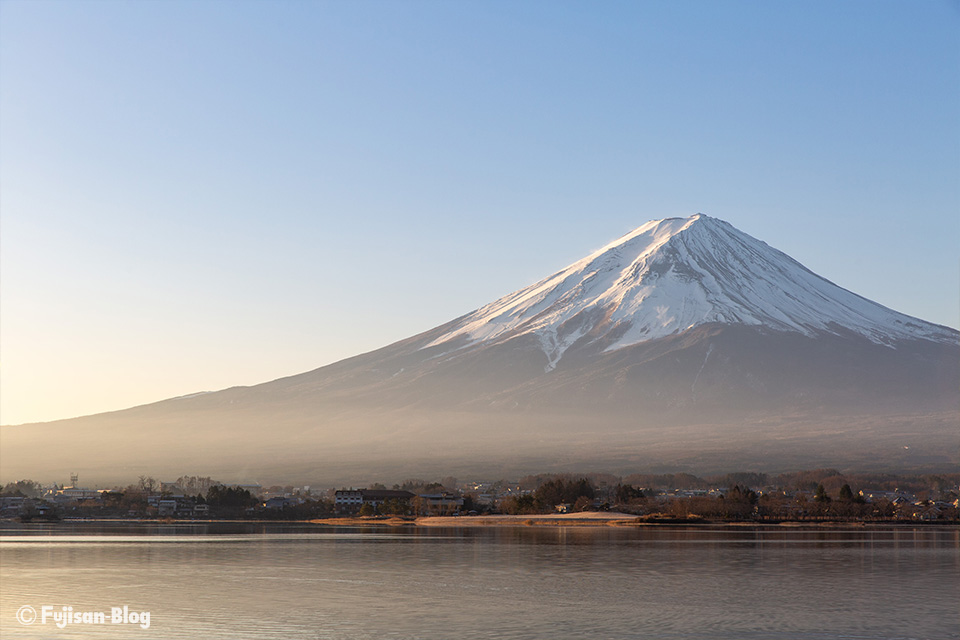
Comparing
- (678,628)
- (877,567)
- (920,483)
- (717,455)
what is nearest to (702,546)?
(877,567)

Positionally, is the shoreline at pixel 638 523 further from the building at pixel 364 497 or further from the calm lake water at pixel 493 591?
the calm lake water at pixel 493 591

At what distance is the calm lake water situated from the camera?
948 inches

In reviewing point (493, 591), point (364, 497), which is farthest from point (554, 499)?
point (493, 591)

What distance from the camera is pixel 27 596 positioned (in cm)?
2941

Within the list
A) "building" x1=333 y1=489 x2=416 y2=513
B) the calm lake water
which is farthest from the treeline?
the calm lake water

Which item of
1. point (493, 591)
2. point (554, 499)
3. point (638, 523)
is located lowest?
point (638, 523)

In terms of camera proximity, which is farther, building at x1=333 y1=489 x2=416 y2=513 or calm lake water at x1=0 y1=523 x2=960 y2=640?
building at x1=333 y1=489 x2=416 y2=513

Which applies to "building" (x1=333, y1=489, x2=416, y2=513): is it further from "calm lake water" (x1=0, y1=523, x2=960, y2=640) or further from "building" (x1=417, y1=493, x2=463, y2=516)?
"calm lake water" (x1=0, y1=523, x2=960, y2=640)

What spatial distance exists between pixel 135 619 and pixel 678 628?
39.3 ft

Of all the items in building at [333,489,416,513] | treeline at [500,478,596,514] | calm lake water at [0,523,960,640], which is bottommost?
building at [333,489,416,513]

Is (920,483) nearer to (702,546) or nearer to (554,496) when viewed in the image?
(554,496)

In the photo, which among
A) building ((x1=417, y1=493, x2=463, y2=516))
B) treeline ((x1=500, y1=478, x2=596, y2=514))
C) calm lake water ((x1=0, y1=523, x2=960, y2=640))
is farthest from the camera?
building ((x1=417, y1=493, x2=463, y2=516))

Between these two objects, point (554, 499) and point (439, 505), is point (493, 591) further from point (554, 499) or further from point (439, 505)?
point (439, 505)

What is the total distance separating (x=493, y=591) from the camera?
31.8 meters
